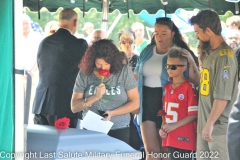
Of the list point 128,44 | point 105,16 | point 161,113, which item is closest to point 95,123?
point 161,113

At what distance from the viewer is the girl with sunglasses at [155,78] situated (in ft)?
15.0

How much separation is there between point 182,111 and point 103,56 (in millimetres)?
801

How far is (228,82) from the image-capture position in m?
3.70

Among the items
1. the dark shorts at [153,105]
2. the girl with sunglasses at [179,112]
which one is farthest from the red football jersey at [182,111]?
the dark shorts at [153,105]

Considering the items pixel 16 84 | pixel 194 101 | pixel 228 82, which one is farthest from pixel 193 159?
pixel 16 84

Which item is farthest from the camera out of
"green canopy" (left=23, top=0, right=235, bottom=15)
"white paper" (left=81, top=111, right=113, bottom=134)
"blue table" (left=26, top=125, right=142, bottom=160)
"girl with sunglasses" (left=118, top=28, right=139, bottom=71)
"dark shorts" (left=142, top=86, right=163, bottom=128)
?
"green canopy" (left=23, top=0, right=235, bottom=15)

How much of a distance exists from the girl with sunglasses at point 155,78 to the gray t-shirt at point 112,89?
1.94 feet

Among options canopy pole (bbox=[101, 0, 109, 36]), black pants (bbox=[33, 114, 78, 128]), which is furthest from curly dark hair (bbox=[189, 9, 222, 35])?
canopy pole (bbox=[101, 0, 109, 36])

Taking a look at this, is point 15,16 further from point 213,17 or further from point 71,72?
point 71,72

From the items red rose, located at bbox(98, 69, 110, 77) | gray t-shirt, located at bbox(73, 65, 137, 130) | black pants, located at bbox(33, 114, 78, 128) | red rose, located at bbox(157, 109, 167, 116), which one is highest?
red rose, located at bbox(98, 69, 110, 77)

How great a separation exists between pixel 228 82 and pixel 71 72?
5.80 ft

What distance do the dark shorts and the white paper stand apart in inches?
32.3

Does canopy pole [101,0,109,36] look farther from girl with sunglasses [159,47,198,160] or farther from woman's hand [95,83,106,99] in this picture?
woman's hand [95,83,106,99]

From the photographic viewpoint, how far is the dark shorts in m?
4.55
